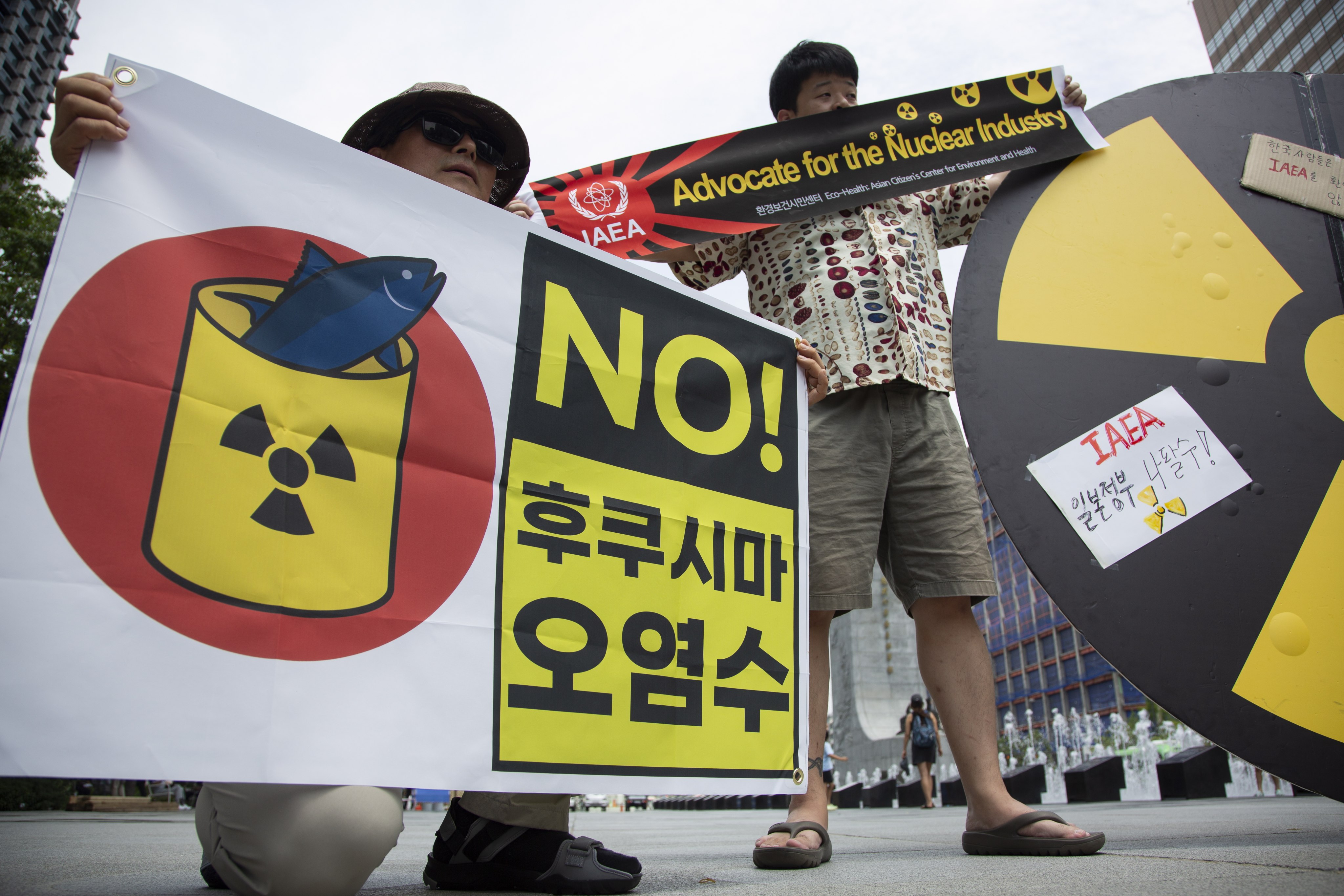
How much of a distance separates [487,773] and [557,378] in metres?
0.71

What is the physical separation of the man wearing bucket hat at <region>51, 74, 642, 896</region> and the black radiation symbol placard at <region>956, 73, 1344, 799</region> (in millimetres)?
557

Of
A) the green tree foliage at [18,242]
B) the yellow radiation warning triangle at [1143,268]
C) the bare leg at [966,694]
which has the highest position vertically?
the green tree foliage at [18,242]

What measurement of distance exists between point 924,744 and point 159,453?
9130mm

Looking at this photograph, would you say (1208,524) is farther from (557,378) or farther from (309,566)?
(309,566)

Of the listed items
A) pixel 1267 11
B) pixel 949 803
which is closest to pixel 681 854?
pixel 949 803

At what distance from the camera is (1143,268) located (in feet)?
7.02

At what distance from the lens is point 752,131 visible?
236 centimetres

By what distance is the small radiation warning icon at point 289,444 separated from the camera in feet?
3.76

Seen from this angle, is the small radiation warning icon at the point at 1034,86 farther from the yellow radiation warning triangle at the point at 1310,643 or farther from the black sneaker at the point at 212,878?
the black sneaker at the point at 212,878

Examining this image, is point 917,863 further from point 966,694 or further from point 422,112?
point 422,112

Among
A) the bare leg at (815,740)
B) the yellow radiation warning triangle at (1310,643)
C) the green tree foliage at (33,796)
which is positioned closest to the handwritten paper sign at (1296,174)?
the yellow radiation warning triangle at (1310,643)

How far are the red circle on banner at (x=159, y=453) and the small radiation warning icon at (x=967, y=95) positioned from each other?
1844 mm

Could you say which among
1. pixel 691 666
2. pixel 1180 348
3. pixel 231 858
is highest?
pixel 1180 348

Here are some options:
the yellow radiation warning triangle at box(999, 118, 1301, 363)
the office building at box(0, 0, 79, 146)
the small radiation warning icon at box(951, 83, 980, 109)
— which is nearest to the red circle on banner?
the yellow radiation warning triangle at box(999, 118, 1301, 363)
